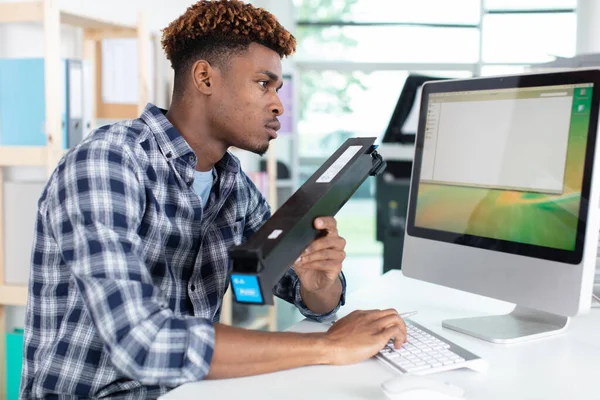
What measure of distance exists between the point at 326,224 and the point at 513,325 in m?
0.42

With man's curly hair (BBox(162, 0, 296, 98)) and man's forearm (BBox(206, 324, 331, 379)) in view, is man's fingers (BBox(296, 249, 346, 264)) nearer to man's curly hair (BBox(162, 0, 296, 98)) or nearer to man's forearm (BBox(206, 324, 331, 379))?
man's forearm (BBox(206, 324, 331, 379))

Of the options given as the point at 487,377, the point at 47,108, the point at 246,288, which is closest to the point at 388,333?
the point at 487,377

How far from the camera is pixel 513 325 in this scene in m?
1.22

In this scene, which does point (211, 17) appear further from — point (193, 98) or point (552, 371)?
point (552, 371)

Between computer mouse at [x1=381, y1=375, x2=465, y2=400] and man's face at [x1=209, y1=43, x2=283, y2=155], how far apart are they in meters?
0.61

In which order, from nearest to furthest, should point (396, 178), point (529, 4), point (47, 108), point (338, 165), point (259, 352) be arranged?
point (259, 352)
point (338, 165)
point (47, 108)
point (396, 178)
point (529, 4)

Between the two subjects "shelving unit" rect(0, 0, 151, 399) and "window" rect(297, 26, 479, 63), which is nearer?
"shelving unit" rect(0, 0, 151, 399)

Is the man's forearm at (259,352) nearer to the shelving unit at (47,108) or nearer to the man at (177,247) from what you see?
the man at (177,247)

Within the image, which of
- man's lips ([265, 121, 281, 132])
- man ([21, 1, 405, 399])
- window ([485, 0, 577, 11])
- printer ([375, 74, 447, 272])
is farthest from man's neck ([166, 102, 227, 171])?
window ([485, 0, 577, 11])

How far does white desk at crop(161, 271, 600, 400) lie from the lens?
2.94 feet

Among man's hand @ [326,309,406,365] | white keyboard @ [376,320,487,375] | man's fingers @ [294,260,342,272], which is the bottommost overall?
white keyboard @ [376,320,487,375]

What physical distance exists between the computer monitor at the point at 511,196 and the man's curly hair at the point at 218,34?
0.34 m

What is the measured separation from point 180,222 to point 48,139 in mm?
1144

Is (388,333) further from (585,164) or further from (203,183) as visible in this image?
(203,183)
